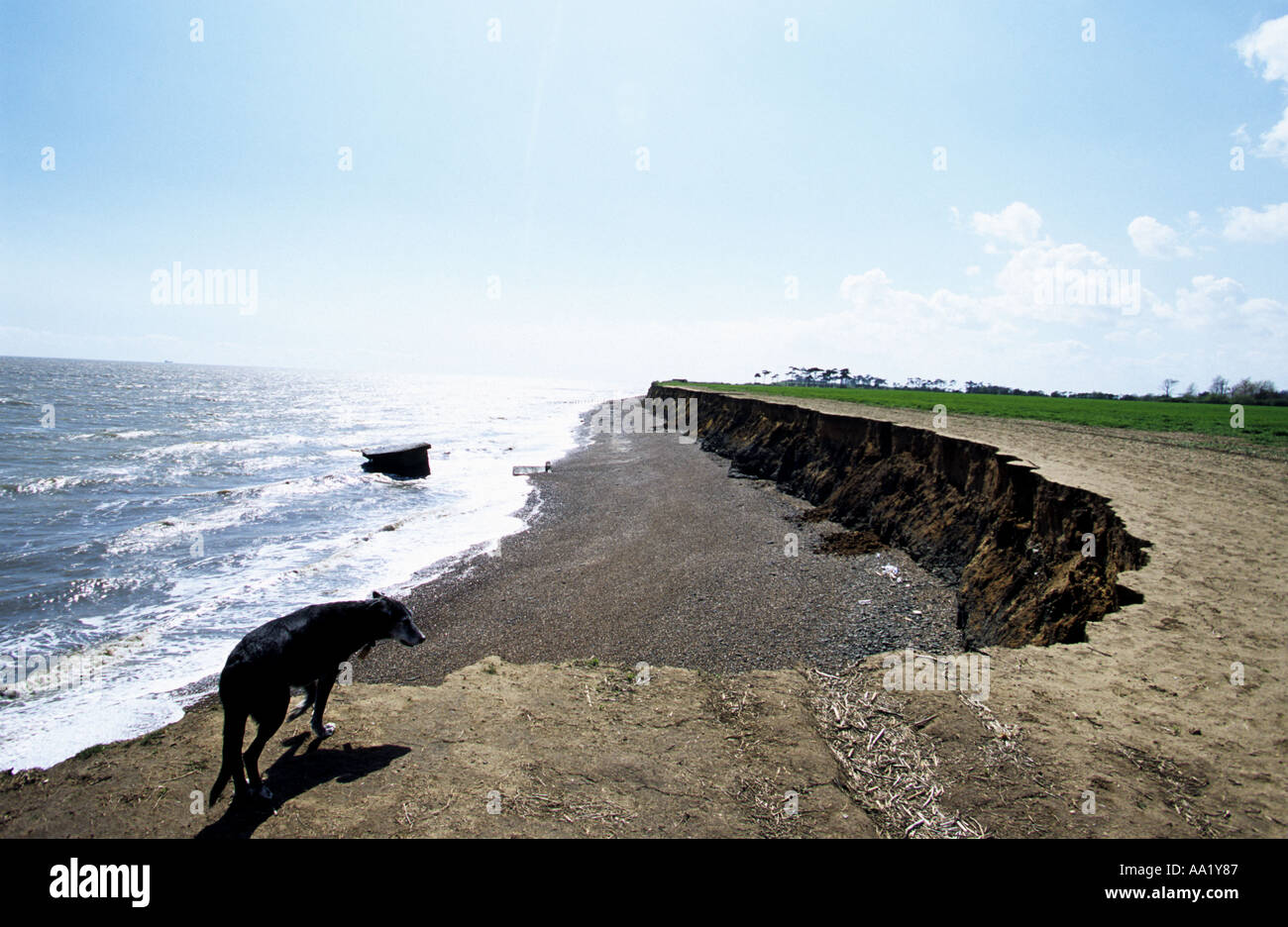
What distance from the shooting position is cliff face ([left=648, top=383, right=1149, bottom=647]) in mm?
9062

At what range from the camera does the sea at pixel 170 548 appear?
9.78 metres

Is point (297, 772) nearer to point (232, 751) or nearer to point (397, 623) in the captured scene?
point (232, 751)

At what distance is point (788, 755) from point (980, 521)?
36.5 feet

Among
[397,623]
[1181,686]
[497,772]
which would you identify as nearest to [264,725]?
[397,623]

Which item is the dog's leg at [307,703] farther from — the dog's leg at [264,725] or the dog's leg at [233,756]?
the dog's leg at [233,756]

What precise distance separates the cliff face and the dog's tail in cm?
958

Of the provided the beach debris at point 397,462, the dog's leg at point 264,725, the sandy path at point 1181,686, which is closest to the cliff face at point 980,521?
the sandy path at point 1181,686

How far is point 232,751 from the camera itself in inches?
189

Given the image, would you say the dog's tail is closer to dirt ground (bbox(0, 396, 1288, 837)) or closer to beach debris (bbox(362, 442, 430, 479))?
dirt ground (bbox(0, 396, 1288, 837))

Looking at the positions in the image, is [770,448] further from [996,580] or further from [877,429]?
[996,580]

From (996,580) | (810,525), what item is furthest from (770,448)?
(996,580)

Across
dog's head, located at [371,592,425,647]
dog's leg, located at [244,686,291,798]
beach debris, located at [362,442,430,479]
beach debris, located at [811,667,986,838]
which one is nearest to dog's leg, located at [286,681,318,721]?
dog's leg, located at [244,686,291,798]
